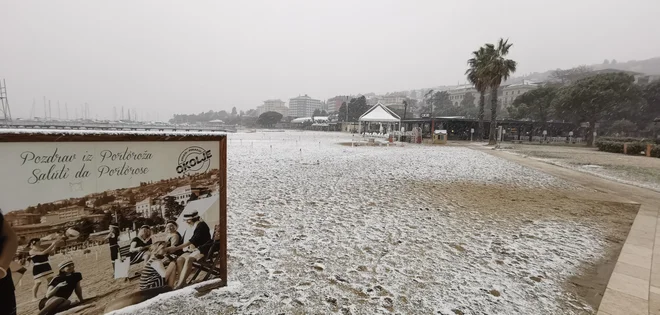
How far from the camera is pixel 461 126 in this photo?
43.0 metres

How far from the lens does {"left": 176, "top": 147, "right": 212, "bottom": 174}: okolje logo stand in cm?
295

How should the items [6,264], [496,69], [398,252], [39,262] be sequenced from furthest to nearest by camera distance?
[496,69] < [398,252] < [39,262] < [6,264]

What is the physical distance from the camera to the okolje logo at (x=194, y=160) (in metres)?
2.95

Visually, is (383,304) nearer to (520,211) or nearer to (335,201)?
(335,201)

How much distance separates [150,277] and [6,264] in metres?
1.07

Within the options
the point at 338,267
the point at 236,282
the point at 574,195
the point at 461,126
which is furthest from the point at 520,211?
the point at 461,126

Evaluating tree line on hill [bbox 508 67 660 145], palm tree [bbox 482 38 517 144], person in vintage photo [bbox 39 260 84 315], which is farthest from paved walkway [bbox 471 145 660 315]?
tree line on hill [bbox 508 67 660 145]

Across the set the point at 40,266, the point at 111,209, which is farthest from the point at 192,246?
the point at 40,266

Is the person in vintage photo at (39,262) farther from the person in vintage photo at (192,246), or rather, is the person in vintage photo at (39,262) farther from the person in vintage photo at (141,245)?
the person in vintage photo at (192,246)

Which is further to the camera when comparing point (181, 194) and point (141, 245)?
point (181, 194)

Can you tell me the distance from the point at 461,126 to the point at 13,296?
4706 cm

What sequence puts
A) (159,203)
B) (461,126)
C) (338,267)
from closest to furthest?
(159,203)
(338,267)
(461,126)

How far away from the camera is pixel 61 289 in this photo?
2.34 m

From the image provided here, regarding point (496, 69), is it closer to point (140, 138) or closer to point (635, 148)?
point (635, 148)
